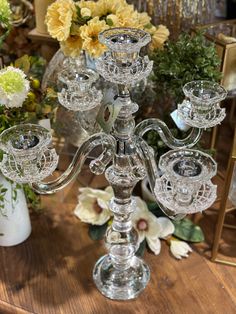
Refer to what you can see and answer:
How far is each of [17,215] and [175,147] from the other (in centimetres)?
34

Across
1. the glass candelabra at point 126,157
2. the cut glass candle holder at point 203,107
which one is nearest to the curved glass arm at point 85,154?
the glass candelabra at point 126,157

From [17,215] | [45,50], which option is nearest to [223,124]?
[45,50]

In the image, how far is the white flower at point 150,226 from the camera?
0.88 meters

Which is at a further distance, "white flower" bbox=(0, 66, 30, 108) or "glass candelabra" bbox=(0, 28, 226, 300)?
"white flower" bbox=(0, 66, 30, 108)

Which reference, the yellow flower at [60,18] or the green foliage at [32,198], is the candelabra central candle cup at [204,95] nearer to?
the yellow flower at [60,18]

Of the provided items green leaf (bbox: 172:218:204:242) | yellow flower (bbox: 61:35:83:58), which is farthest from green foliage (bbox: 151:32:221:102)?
green leaf (bbox: 172:218:204:242)

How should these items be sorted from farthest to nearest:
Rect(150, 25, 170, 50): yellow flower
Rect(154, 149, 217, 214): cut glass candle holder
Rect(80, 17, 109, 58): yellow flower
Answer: Rect(150, 25, 170, 50): yellow flower < Rect(80, 17, 109, 58): yellow flower < Rect(154, 149, 217, 214): cut glass candle holder

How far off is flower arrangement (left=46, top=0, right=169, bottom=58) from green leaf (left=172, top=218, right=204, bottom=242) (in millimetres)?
360

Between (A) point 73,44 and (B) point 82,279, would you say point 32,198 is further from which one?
(A) point 73,44

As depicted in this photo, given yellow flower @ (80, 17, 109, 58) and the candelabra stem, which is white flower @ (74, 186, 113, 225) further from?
yellow flower @ (80, 17, 109, 58)

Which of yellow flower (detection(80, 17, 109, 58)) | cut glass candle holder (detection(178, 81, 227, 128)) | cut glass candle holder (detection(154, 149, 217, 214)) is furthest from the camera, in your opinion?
yellow flower (detection(80, 17, 109, 58))

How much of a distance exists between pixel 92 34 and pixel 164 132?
0.22 m

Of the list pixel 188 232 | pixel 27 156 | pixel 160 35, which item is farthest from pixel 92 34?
pixel 188 232

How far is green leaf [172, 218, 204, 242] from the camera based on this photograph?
90 centimetres
